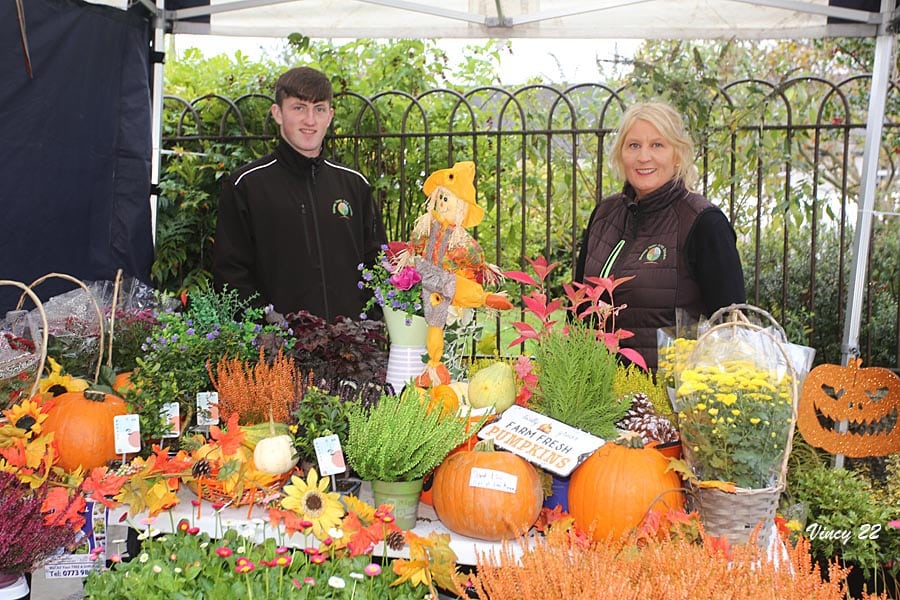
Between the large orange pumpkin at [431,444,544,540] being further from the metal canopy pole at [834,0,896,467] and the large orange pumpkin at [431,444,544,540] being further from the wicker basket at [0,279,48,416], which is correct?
the metal canopy pole at [834,0,896,467]

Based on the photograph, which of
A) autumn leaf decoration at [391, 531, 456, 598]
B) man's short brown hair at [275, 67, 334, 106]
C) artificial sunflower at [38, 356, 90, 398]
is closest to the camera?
autumn leaf decoration at [391, 531, 456, 598]

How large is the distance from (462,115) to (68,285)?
11.5 ft

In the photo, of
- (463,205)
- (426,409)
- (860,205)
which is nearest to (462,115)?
(860,205)

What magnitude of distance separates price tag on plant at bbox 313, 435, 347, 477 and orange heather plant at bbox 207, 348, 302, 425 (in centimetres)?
23

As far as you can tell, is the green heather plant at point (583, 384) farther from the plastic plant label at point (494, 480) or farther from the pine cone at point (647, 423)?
the plastic plant label at point (494, 480)

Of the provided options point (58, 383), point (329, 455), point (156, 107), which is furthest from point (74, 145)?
point (329, 455)

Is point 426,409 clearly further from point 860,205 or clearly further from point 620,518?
point 860,205

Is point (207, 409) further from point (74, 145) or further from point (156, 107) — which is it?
point (156, 107)

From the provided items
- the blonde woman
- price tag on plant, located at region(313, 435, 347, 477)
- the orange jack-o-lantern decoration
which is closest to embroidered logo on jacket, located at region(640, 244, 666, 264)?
the blonde woman

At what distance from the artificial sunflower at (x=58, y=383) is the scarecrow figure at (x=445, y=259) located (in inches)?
38.3

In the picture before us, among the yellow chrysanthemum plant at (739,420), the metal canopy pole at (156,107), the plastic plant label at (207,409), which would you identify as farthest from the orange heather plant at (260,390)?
the metal canopy pole at (156,107)

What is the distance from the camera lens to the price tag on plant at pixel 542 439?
1.74 metres

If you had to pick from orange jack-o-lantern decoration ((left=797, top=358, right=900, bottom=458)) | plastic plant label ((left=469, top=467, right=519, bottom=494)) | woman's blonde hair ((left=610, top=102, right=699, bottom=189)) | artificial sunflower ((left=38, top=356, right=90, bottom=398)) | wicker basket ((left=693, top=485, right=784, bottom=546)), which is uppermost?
woman's blonde hair ((left=610, top=102, right=699, bottom=189))

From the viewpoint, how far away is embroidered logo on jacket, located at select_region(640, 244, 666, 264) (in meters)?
2.68
